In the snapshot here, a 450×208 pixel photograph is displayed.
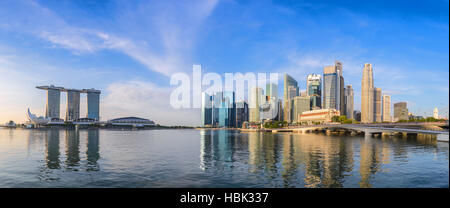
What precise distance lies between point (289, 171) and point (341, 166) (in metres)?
8.20

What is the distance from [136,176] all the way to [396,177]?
85.6ft

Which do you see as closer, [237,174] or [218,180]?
[218,180]

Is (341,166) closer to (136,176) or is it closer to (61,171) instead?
(136,176)

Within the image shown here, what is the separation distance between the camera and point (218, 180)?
87.9 ft

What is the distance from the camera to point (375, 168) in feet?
110

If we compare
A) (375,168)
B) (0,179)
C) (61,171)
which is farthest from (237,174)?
(0,179)
